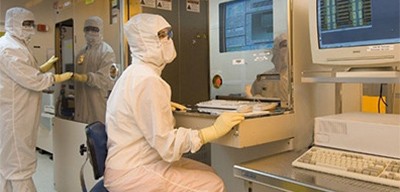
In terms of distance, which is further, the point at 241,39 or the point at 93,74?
the point at 93,74

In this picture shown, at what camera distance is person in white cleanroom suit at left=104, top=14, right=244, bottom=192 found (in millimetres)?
1517

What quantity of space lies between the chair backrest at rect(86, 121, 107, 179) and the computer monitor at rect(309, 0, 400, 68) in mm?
1085

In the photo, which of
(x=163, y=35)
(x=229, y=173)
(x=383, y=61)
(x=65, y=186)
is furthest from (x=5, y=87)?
(x=383, y=61)

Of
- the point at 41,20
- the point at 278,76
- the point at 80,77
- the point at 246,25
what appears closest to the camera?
the point at 278,76

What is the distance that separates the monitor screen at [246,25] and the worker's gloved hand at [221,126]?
615mm

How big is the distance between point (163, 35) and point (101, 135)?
0.58 metres

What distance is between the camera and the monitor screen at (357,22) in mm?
1348

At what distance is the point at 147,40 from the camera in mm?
1703

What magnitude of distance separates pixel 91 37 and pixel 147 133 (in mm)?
1545

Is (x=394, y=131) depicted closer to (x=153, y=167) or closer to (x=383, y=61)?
(x=383, y=61)

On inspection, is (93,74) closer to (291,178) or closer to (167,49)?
(167,49)

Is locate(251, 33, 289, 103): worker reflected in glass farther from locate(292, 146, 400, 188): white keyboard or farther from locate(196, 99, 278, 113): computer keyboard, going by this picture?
locate(292, 146, 400, 188): white keyboard

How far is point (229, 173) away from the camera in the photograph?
2.19 meters

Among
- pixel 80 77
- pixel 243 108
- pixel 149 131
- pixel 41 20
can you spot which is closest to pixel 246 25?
pixel 243 108
